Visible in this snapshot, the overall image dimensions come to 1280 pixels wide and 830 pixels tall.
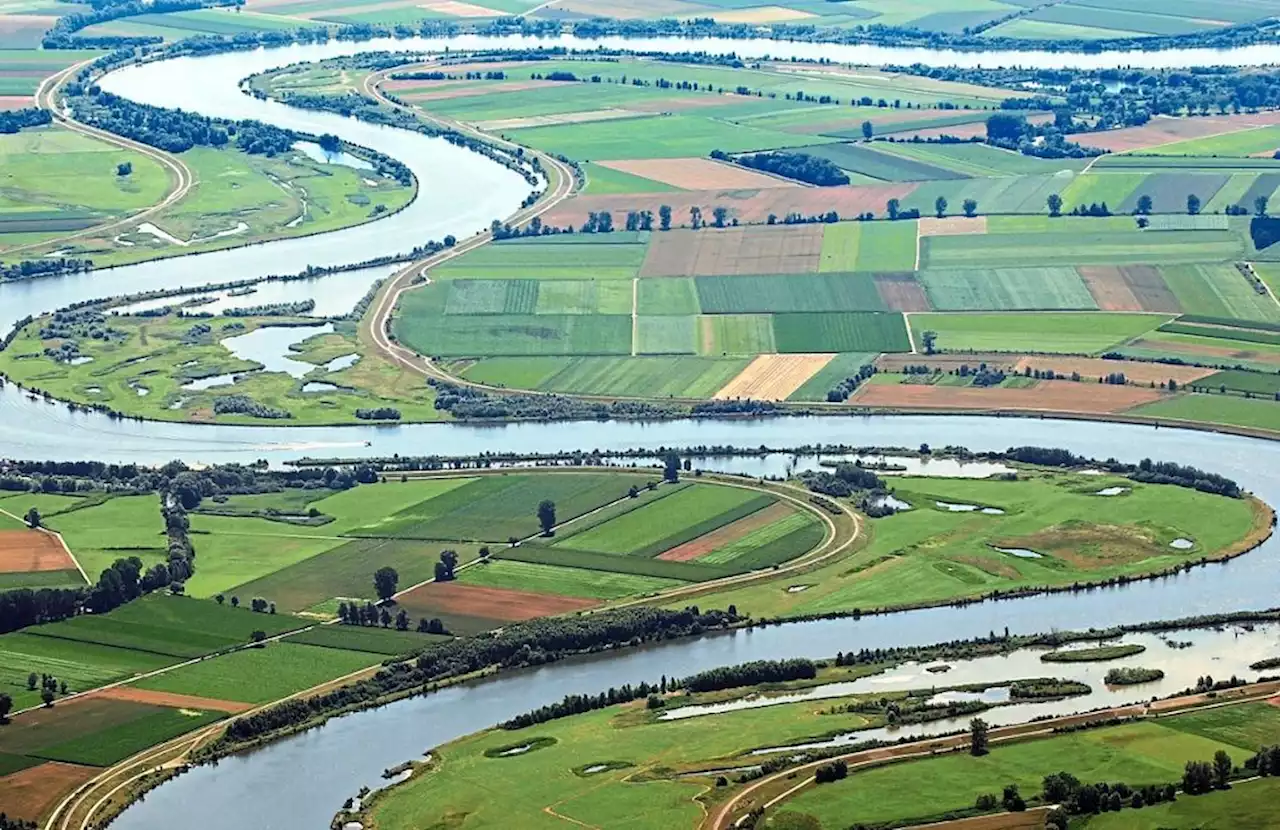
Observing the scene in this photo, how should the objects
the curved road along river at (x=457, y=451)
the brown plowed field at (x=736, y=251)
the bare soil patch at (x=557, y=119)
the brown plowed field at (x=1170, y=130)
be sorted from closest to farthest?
the curved road along river at (x=457, y=451)
the brown plowed field at (x=736, y=251)
the brown plowed field at (x=1170, y=130)
the bare soil patch at (x=557, y=119)

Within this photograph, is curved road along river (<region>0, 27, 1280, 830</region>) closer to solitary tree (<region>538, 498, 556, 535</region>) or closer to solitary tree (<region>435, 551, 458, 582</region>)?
solitary tree (<region>435, 551, 458, 582</region>)

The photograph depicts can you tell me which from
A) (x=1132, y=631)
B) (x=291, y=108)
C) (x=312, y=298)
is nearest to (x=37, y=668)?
(x=1132, y=631)

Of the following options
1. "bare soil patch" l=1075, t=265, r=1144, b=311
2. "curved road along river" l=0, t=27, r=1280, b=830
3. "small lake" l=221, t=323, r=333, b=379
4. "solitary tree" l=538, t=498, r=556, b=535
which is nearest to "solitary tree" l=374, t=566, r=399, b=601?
"curved road along river" l=0, t=27, r=1280, b=830

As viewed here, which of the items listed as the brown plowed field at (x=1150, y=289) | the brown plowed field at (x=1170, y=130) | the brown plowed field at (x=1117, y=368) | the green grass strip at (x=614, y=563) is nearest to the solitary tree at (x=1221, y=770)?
the green grass strip at (x=614, y=563)

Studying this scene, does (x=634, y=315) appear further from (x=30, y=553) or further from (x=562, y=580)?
(x=30, y=553)

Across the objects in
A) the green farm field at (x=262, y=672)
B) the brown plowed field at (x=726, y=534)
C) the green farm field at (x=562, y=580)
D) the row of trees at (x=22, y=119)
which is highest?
the row of trees at (x=22, y=119)

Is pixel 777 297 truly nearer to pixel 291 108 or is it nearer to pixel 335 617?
pixel 335 617

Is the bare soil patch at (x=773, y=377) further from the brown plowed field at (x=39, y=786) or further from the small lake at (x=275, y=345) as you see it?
the brown plowed field at (x=39, y=786)
